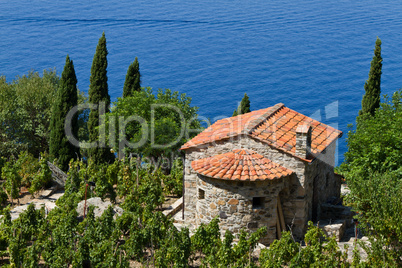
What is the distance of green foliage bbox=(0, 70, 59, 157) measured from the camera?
36406mm

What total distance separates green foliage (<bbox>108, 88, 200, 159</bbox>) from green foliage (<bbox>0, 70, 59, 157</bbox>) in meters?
9.54

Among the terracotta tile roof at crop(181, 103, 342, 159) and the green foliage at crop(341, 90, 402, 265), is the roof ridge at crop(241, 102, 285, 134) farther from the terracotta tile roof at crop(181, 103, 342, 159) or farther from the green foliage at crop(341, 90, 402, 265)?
the green foliage at crop(341, 90, 402, 265)

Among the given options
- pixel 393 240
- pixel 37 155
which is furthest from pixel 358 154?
pixel 37 155

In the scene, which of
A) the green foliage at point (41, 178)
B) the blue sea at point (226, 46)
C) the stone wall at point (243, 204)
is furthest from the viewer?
the blue sea at point (226, 46)

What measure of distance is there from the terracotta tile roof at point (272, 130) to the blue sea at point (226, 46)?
27.2m

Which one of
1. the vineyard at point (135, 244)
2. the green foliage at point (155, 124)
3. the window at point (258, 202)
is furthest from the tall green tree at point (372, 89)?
the window at point (258, 202)

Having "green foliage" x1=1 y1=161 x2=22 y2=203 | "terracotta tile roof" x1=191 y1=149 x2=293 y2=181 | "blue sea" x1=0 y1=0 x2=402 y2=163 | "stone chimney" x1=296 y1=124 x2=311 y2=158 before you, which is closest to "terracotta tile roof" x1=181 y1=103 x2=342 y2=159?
"stone chimney" x1=296 y1=124 x2=311 y2=158

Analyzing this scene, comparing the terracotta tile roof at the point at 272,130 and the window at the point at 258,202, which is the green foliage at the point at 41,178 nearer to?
the terracotta tile roof at the point at 272,130

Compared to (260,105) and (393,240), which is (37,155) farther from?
(393,240)

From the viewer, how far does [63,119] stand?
111 feet

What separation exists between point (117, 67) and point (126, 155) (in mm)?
35286

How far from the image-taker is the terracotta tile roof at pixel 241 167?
1934 centimetres

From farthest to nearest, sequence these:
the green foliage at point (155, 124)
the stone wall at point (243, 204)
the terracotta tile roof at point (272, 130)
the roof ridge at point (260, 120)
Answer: the green foliage at point (155, 124), the roof ridge at point (260, 120), the terracotta tile roof at point (272, 130), the stone wall at point (243, 204)

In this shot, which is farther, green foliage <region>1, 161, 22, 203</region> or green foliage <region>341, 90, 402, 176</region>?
green foliage <region>1, 161, 22, 203</region>
